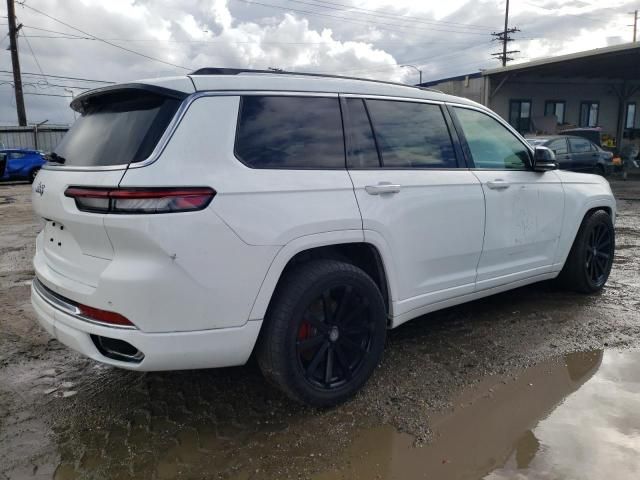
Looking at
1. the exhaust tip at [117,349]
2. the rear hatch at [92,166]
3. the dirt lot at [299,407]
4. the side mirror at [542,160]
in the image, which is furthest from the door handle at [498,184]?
the exhaust tip at [117,349]

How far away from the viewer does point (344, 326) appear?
3.06 meters

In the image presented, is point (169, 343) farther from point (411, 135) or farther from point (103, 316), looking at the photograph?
point (411, 135)

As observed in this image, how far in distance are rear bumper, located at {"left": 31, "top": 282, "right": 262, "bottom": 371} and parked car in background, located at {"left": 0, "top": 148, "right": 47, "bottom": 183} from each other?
19868 mm

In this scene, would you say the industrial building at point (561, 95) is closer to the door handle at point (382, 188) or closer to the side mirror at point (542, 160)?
the side mirror at point (542, 160)

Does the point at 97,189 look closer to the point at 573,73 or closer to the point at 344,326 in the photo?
the point at 344,326

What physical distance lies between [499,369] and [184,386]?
2.11m

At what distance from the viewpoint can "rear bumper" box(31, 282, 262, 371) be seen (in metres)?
2.50

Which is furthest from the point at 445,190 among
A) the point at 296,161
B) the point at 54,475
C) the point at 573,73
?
the point at 573,73

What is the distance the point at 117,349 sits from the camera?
8.60ft

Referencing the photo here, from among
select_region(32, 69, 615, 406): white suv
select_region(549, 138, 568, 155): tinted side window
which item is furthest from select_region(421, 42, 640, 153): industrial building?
select_region(32, 69, 615, 406): white suv

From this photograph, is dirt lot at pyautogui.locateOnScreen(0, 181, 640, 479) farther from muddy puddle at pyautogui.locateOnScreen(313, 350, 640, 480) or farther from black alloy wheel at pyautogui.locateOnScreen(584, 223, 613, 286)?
black alloy wheel at pyautogui.locateOnScreen(584, 223, 613, 286)

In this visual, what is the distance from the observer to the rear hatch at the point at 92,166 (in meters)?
2.56

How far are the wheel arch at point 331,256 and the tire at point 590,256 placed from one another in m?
2.54

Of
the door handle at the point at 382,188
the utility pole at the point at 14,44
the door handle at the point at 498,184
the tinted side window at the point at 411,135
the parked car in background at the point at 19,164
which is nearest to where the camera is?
the door handle at the point at 382,188
